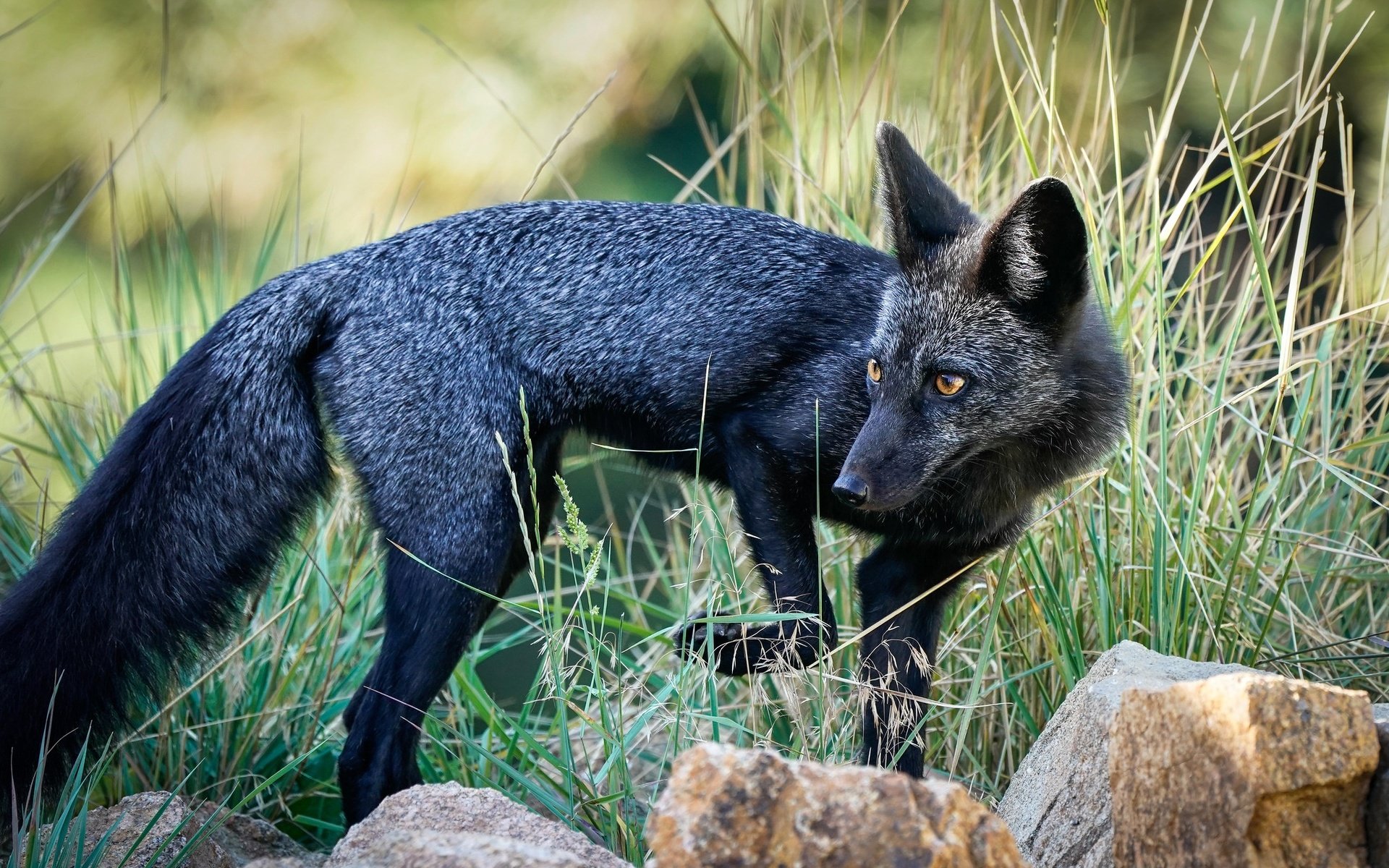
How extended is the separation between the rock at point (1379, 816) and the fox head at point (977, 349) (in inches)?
51.4

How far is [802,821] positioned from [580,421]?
222cm

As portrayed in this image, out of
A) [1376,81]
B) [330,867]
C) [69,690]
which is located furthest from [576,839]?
[1376,81]

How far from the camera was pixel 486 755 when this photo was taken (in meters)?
3.07

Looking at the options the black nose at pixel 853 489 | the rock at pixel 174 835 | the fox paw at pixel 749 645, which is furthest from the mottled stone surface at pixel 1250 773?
the rock at pixel 174 835

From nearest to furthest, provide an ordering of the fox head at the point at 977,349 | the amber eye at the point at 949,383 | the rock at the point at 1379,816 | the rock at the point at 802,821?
the rock at the point at 802,821
the rock at the point at 1379,816
the fox head at the point at 977,349
the amber eye at the point at 949,383

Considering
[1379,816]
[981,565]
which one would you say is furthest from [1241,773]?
[981,565]

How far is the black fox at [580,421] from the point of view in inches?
126

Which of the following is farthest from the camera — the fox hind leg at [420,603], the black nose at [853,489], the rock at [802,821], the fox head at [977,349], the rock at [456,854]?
the fox hind leg at [420,603]

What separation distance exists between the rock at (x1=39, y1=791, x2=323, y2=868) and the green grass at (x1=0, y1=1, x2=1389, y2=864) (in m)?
0.14

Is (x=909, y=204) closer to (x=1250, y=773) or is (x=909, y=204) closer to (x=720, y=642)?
(x=720, y=642)

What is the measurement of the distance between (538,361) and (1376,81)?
509 cm

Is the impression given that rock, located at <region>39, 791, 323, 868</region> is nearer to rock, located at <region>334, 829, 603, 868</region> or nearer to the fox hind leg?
the fox hind leg

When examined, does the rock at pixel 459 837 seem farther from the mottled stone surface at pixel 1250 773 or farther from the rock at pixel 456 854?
the mottled stone surface at pixel 1250 773

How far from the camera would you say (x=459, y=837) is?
191 centimetres
